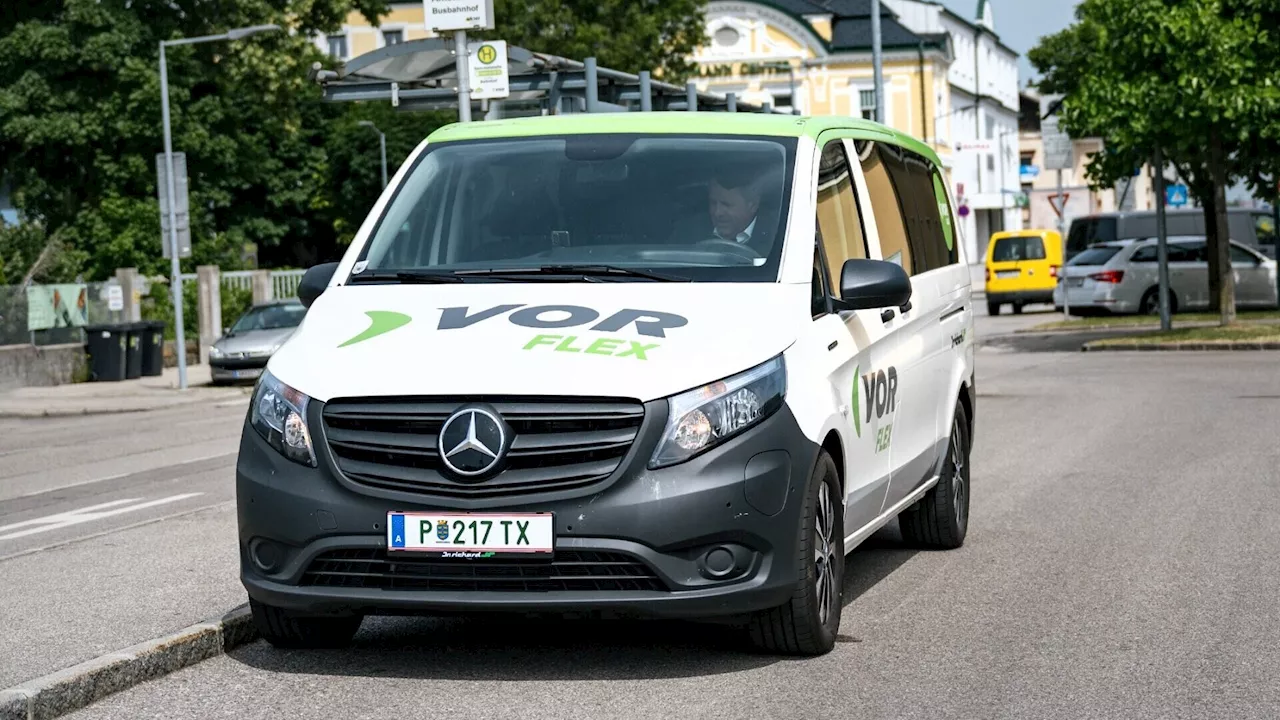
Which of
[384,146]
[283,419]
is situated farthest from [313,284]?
[384,146]

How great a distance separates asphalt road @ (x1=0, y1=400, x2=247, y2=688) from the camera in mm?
7312

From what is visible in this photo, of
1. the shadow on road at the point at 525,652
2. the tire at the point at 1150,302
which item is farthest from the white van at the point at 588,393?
the tire at the point at 1150,302

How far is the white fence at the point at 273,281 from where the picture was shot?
41.8 meters

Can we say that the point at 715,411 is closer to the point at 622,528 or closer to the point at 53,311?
the point at 622,528

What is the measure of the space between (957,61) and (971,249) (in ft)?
31.6

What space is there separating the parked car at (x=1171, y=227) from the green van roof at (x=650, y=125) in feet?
129

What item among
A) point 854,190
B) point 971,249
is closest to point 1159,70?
point 854,190

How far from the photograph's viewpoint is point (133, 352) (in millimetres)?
36094

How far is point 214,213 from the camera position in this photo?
58.7 m

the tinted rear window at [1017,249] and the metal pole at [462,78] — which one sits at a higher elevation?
the metal pole at [462,78]

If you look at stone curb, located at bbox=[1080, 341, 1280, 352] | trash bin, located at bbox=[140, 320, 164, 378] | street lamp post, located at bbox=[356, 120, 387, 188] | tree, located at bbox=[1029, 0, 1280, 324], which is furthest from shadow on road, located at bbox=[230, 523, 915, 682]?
street lamp post, located at bbox=[356, 120, 387, 188]

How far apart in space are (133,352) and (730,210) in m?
30.2

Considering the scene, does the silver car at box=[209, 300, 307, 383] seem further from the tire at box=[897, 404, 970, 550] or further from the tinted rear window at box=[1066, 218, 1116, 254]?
the tire at box=[897, 404, 970, 550]

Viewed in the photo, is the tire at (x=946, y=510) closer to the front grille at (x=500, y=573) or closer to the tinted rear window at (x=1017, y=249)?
the front grille at (x=500, y=573)
